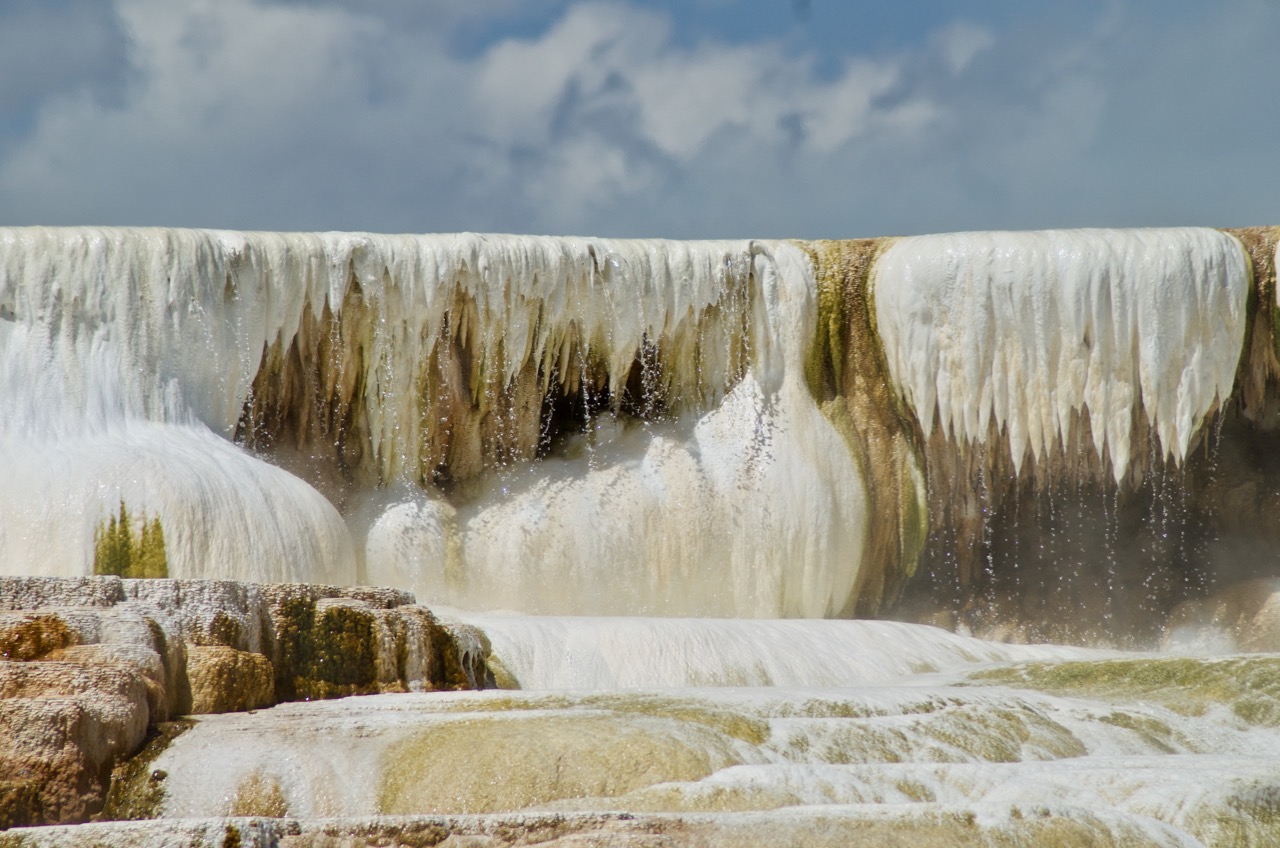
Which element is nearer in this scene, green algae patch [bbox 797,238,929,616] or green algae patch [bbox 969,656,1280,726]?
green algae patch [bbox 969,656,1280,726]

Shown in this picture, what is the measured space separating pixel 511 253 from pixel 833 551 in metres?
3.22

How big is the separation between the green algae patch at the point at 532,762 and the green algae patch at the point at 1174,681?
2.69 m

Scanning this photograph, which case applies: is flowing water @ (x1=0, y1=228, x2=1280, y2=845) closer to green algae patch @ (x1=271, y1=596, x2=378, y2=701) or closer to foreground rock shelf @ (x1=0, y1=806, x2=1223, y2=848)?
green algae patch @ (x1=271, y1=596, x2=378, y2=701)

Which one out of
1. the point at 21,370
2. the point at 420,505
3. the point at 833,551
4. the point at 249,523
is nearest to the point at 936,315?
the point at 833,551

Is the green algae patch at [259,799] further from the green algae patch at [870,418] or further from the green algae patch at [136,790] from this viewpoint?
the green algae patch at [870,418]

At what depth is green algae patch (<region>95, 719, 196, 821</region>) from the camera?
457 cm

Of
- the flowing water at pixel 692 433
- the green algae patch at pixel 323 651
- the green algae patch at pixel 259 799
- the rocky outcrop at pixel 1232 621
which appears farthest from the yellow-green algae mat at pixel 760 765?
the rocky outcrop at pixel 1232 621

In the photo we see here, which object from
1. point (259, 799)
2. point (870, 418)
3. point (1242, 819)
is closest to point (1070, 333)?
point (870, 418)

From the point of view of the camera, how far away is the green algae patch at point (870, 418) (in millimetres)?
11133

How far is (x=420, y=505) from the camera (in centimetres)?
1052

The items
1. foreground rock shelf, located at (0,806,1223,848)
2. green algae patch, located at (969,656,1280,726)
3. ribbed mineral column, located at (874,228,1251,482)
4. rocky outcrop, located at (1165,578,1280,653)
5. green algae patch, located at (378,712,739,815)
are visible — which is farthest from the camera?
rocky outcrop, located at (1165,578,1280,653)

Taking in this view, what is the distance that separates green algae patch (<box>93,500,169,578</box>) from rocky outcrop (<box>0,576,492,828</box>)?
2.26 metres

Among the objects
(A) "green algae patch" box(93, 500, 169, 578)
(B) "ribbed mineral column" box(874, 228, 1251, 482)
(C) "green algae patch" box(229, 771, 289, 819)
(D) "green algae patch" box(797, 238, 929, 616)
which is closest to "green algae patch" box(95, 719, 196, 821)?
(C) "green algae patch" box(229, 771, 289, 819)

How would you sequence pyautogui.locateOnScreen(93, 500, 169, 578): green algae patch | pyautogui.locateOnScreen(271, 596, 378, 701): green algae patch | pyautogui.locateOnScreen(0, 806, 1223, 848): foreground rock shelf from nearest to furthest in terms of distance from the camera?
1. pyautogui.locateOnScreen(0, 806, 1223, 848): foreground rock shelf
2. pyautogui.locateOnScreen(271, 596, 378, 701): green algae patch
3. pyautogui.locateOnScreen(93, 500, 169, 578): green algae patch
